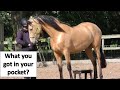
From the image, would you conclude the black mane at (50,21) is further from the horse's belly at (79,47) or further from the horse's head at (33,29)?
the horse's belly at (79,47)

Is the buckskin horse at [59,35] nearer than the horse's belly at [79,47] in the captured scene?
Yes

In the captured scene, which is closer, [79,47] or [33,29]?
[33,29]

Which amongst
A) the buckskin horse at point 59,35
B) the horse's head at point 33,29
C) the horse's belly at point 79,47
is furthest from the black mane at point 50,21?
the horse's belly at point 79,47

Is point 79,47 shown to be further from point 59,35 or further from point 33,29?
point 33,29

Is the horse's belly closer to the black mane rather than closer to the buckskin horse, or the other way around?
the buckskin horse

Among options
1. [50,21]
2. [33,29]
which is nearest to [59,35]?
[50,21]

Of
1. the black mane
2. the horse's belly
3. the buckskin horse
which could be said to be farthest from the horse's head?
the horse's belly

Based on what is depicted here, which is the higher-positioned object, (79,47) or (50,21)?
(50,21)

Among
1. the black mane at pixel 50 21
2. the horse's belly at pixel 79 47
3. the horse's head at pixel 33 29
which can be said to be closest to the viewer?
the horse's head at pixel 33 29

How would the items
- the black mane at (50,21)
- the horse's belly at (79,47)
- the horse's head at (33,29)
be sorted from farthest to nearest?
the horse's belly at (79,47)
the black mane at (50,21)
the horse's head at (33,29)
